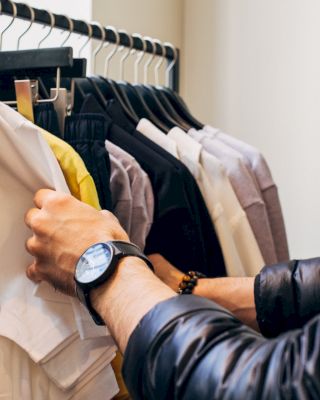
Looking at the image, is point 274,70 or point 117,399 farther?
point 274,70

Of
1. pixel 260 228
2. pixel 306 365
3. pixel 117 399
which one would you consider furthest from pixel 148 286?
pixel 260 228

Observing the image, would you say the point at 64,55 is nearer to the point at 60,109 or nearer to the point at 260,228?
the point at 60,109

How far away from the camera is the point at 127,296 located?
2.17 feet

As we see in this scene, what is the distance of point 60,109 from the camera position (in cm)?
94

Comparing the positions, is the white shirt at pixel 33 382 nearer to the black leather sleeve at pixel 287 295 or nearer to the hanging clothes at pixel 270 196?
the black leather sleeve at pixel 287 295

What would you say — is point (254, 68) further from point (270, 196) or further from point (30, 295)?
point (30, 295)

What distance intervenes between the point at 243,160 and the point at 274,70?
0.62m

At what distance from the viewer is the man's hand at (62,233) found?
2.48ft

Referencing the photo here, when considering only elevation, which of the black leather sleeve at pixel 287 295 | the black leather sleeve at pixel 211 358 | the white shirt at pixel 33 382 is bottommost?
the white shirt at pixel 33 382

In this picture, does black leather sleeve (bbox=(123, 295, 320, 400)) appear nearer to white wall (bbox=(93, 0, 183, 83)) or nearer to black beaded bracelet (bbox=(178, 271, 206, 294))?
black beaded bracelet (bbox=(178, 271, 206, 294))

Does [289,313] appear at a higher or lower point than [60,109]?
lower

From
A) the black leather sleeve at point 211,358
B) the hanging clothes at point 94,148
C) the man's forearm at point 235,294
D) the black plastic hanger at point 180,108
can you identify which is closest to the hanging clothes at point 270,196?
the black plastic hanger at point 180,108

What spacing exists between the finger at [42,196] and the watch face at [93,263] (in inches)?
3.8

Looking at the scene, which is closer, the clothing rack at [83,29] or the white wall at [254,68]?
the clothing rack at [83,29]
